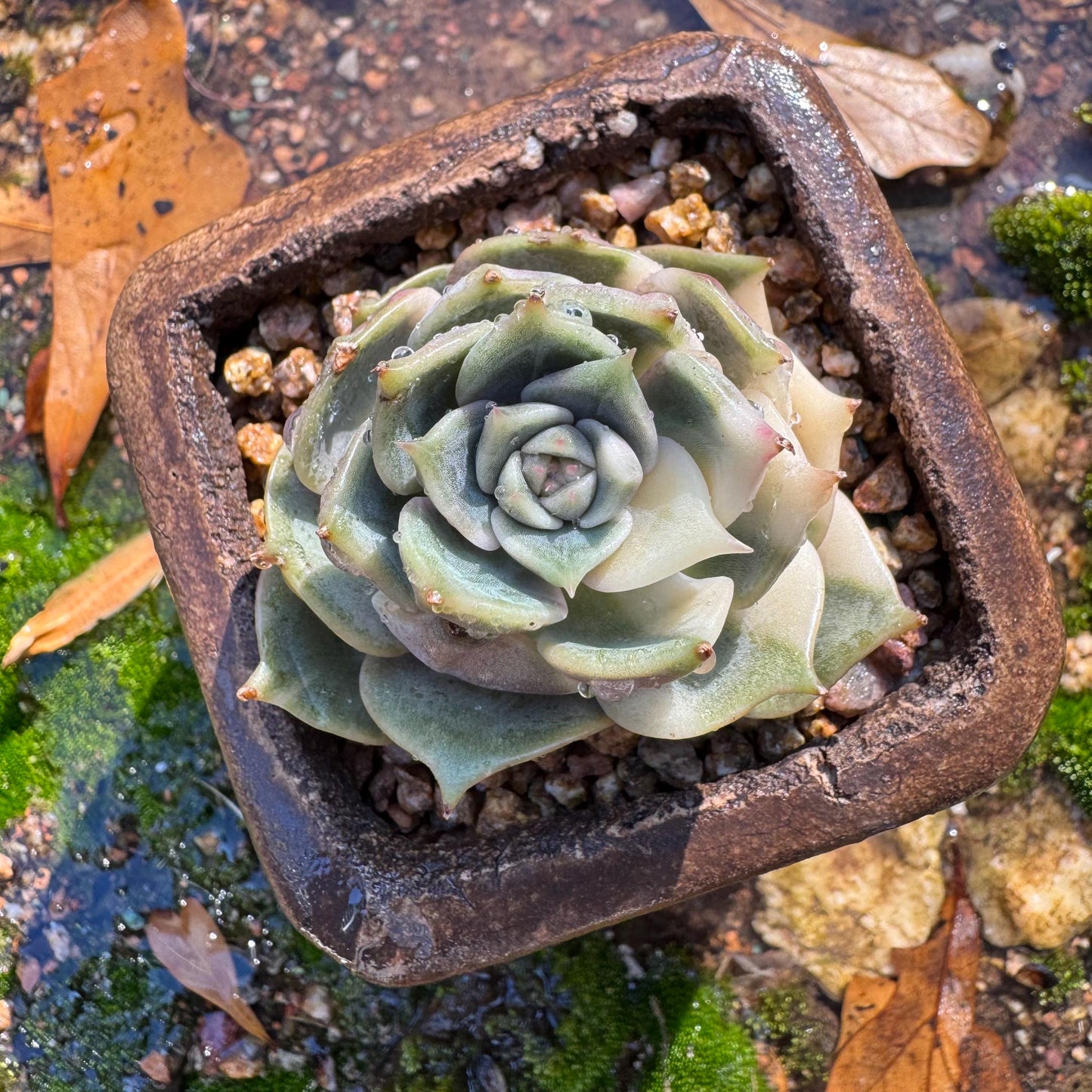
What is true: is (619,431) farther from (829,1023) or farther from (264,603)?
(829,1023)

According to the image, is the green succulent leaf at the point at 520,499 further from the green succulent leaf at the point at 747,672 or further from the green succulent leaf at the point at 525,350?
the green succulent leaf at the point at 747,672

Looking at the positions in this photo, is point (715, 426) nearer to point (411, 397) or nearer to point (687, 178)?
point (411, 397)

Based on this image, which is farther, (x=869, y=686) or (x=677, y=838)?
(x=869, y=686)

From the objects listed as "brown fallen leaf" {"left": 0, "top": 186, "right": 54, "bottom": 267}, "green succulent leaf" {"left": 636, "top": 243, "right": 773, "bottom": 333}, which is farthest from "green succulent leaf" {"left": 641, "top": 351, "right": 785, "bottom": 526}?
"brown fallen leaf" {"left": 0, "top": 186, "right": 54, "bottom": 267}

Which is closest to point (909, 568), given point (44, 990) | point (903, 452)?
point (903, 452)

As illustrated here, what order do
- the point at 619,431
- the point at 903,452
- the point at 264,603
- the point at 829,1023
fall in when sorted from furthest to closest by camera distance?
1. the point at 829,1023
2. the point at 903,452
3. the point at 264,603
4. the point at 619,431

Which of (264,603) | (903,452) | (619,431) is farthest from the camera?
(903,452)
